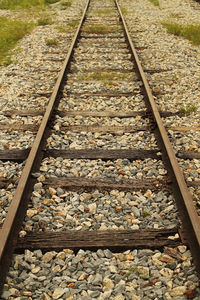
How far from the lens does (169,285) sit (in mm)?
2480

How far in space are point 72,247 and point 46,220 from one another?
435mm

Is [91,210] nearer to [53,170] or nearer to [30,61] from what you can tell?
[53,170]

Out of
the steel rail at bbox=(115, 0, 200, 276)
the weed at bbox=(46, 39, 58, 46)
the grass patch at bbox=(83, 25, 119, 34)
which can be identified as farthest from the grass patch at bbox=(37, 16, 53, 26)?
the steel rail at bbox=(115, 0, 200, 276)

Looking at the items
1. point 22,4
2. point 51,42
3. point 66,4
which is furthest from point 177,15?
point 22,4

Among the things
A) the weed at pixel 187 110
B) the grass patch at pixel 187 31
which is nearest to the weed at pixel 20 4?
the grass patch at pixel 187 31

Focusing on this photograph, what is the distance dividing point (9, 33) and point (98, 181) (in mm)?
8291

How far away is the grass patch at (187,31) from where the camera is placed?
31.0ft

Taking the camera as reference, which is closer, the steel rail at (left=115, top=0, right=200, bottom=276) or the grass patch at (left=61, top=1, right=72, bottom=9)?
the steel rail at (left=115, top=0, right=200, bottom=276)

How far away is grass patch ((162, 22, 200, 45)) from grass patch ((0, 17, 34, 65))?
4933 mm

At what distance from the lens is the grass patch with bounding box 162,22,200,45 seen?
9463 millimetres

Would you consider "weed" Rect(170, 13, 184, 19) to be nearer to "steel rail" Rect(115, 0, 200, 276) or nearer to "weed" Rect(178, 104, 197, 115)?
"weed" Rect(178, 104, 197, 115)

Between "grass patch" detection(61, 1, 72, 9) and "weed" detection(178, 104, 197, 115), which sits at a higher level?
"grass patch" detection(61, 1, 72, 9)

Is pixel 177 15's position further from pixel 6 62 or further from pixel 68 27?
pixel 6 62

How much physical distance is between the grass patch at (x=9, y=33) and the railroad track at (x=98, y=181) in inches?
130
